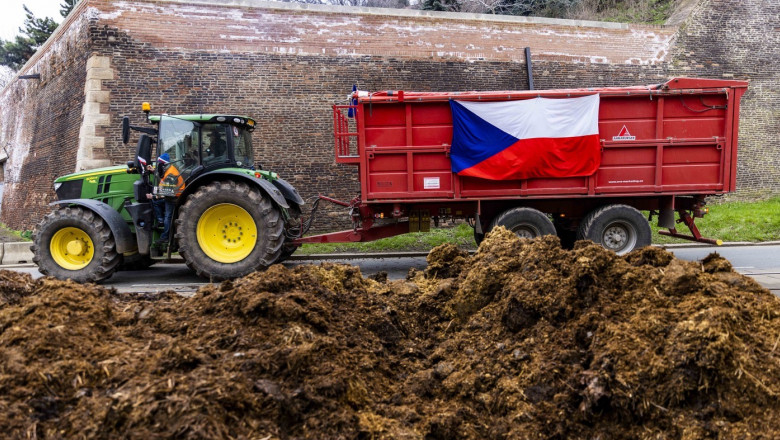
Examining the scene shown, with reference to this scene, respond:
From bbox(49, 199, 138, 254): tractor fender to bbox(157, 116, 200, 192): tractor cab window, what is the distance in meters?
0.95

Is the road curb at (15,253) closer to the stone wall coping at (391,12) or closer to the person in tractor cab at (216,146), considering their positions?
the person in tractor cab at (216,146)

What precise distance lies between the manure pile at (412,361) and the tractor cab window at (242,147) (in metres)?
4.51

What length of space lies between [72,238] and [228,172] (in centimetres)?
256

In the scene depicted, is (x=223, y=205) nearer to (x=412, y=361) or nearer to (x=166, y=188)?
(x=166, y=188)

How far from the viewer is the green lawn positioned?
1093 cm

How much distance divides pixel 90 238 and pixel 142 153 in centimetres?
145

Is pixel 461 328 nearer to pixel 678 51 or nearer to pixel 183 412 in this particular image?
pixel 183 412

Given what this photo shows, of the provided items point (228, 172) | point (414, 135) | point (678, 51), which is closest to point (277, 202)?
point (228, 172)

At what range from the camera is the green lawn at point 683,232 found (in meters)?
10.9

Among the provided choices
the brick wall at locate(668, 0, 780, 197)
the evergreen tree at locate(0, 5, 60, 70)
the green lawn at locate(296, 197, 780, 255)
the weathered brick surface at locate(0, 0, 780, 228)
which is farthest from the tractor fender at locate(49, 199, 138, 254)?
the evergreen tree at locate(0, 5, 60, 70)

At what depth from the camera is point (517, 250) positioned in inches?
173

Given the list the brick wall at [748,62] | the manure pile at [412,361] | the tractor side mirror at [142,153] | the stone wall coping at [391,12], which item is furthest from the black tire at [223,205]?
the brick wall at [748,62]

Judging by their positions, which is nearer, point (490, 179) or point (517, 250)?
point (517, 250)

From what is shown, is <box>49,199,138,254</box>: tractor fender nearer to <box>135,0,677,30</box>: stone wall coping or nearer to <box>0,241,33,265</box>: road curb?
<box>0,241,33,265</box>: road curb
